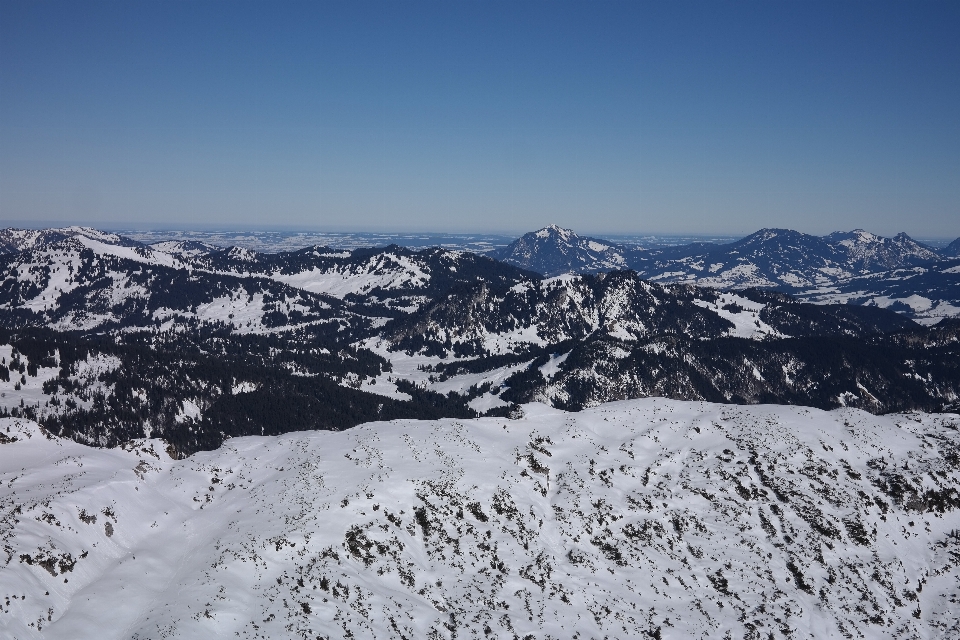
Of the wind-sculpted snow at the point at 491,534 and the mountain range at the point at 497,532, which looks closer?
Answer: the wind-sculpted snow at the point at 491,534

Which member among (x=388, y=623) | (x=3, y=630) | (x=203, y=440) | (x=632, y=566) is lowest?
(x=203, y=440)

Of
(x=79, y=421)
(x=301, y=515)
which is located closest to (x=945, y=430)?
(x=301, y=515)

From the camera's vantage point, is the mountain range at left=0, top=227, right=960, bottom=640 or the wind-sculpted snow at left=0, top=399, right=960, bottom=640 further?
the mountain range at left=0, top=227, right=960, bottom=640

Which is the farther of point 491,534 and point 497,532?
point 497,532

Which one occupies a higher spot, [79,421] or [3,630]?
[3,630]

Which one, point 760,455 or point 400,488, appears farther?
point 760,455

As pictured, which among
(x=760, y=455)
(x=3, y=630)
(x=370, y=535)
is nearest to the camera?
(x=3, y=630)

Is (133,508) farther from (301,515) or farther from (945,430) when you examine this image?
(945,430)

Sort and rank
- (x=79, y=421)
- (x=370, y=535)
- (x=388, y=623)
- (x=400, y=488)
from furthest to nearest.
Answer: (x=79, y=421) < (x=400, y=488) < (x=370, y=535) < (x=388, y=623)
